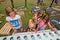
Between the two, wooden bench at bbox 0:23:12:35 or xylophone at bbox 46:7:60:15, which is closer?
wooden bench at bbox 0:23:12:35

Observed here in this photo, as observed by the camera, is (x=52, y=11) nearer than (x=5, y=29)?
No

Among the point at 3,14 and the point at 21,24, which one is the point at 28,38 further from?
the point at 3,14

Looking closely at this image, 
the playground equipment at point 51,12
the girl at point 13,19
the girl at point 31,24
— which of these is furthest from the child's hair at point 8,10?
the playground equipment at point 51,12

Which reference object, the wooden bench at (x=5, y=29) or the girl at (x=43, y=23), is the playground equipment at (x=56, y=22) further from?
the wooden bench at (x=5, y=29)

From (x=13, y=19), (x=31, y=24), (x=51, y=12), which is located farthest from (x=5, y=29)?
(x=51, y=12)

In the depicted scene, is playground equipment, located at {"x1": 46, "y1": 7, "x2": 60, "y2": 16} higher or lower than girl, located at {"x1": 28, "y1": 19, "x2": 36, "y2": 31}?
higher

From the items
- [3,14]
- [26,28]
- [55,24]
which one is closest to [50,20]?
[55,24]

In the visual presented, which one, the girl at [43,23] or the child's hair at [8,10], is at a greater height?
the child's hair at [8,10]

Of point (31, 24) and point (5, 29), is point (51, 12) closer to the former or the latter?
point (31, 24)

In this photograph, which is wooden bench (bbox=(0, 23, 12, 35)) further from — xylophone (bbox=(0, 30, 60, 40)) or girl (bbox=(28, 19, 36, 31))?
girl (bbox=(28, 19, 36, 31))

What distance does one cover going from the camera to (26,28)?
1180 mm

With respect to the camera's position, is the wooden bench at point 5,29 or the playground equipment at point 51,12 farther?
the playground equipment at point 51,12

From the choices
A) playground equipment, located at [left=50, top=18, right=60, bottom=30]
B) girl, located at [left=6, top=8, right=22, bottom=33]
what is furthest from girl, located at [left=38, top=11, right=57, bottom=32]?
girl, located at [left=6, top=8, right=22, bottom=33]

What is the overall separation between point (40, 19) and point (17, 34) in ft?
0.75
